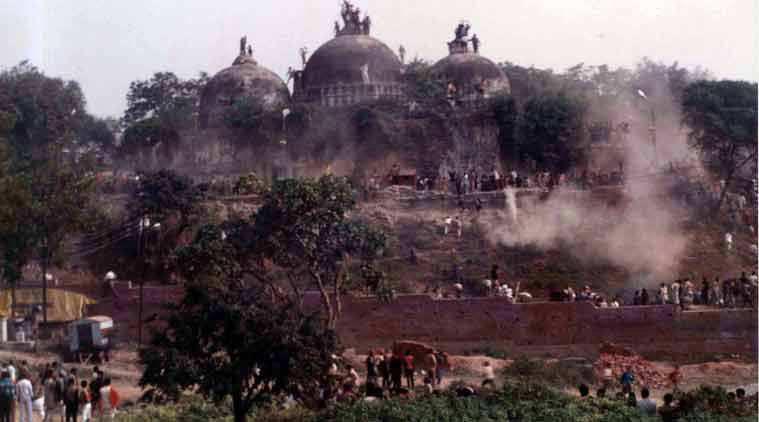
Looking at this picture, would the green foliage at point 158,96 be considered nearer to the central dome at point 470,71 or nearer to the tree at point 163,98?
the tree at point 163,98

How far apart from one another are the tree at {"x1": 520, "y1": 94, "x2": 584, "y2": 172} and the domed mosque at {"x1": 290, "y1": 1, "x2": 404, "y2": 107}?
480 cm

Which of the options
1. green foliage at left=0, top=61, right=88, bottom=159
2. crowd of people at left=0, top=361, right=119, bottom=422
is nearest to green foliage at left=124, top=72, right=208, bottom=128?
green foliage at left=0, top=61, right=88, bottom=159

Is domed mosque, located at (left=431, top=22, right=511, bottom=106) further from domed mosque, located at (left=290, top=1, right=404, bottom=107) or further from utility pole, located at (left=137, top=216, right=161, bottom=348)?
utility pole, located at (left=137, top=216, right=161, bottom=348)

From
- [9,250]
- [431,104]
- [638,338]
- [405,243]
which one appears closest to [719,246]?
[638,338]

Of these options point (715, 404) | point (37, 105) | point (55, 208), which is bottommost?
point (715, 404)

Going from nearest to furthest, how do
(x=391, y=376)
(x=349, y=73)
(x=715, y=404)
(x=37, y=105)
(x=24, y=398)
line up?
(x=715, y=404), (x=24, y=398), (x=391, y=376), (x=37, y=105), (x=349, y=73)

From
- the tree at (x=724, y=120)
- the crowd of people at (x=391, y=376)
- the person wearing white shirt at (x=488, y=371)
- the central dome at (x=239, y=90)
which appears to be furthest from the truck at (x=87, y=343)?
the tree at (x=724, y=120)

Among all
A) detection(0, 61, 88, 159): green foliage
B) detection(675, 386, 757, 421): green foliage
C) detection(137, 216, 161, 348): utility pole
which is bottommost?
A: detection(675, 386, 757, 421): green foliage

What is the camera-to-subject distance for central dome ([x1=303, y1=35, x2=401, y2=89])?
3688cm

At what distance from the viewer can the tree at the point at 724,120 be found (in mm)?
29141

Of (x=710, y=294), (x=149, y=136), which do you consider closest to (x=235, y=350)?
(x=710, y=294)

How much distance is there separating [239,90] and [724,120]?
49.7 ft

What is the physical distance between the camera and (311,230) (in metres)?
23.0

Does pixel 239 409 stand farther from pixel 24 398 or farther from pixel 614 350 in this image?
pixel 614 350
